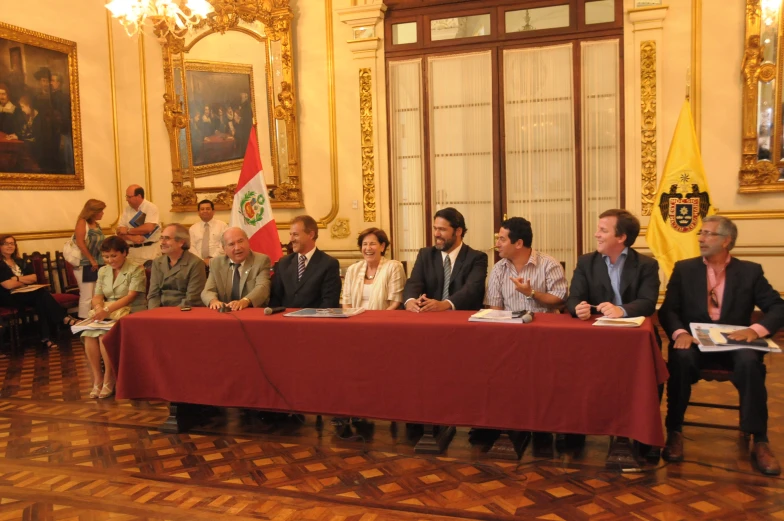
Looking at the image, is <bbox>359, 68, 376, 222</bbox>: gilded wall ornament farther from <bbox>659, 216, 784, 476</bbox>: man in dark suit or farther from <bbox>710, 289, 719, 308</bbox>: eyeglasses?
<bbox>710, 289, 719, 308</bbox>: eyeglasses

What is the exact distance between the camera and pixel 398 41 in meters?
7.52

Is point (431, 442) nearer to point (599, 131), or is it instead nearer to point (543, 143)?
point (543, 143)

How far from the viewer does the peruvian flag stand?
588cm

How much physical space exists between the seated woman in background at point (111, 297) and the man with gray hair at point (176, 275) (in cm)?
19

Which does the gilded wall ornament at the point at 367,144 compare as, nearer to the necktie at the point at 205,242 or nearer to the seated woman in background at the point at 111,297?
the necktie at the point at 205,242

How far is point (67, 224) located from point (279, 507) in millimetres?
6089

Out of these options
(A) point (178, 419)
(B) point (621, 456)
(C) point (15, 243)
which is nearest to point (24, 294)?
(C) point (15, 243)

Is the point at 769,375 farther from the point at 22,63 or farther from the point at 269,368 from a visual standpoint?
the point at 22,63

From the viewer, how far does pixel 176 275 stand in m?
4.86

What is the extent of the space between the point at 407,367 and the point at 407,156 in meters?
4.46

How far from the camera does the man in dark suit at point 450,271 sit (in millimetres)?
4125

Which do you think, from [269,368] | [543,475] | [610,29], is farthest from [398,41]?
[543,475]

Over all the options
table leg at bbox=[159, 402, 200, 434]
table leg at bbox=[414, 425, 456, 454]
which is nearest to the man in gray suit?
table leg at bbox=[159, 402, 200, 434]

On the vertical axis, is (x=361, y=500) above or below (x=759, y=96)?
below
